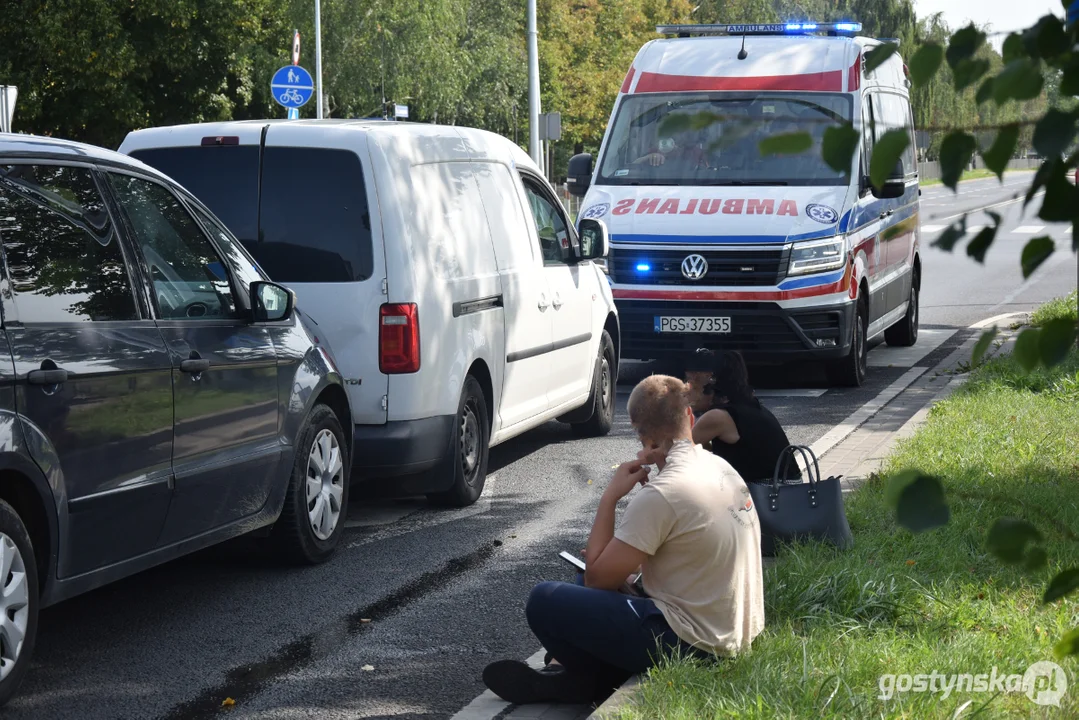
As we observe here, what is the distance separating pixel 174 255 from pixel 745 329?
6.82 metres

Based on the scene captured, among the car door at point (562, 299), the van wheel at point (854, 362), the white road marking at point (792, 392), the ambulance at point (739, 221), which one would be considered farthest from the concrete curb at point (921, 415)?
the car door at point (562, 299)

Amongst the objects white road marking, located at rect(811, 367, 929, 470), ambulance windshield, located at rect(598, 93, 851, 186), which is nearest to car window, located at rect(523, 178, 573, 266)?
white road marking, located at rect(811, 367, 929, 470)

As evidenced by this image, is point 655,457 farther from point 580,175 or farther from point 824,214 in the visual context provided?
point 580,175

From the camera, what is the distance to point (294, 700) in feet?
15.3

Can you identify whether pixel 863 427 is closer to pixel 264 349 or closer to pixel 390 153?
pixel 390 153

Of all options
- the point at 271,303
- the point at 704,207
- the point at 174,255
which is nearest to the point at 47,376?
the point at 174,255

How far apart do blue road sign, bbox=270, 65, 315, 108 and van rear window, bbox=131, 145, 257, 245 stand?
16.5 meters

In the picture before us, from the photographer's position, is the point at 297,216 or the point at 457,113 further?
the point at 457,113

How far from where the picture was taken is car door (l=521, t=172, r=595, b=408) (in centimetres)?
895

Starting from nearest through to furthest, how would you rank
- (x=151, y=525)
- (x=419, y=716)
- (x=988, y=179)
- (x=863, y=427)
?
(x=988, y=179), (x=419, y=716), (x=151, y=525), (x=863, y=427)

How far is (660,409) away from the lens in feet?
14.7

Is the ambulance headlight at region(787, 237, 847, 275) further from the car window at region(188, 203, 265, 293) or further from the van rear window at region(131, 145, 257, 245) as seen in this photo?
the car window at region(188, 203, 265, 293)

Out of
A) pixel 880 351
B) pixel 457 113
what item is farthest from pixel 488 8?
pixel 880 351

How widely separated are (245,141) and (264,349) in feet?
5.08
